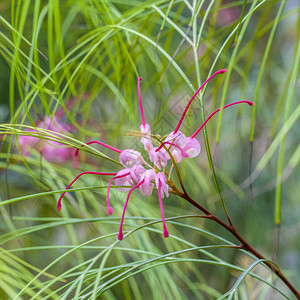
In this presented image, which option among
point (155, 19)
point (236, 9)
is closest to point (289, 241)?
point (236, 9)

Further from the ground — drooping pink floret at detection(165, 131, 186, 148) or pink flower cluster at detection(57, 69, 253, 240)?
drooping pink floret at detection(165, 131, 186, 148)

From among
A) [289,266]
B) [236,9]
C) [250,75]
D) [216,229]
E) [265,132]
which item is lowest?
[289,266]

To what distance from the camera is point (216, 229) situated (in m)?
1.05

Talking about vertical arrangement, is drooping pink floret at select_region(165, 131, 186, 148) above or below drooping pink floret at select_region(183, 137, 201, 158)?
above

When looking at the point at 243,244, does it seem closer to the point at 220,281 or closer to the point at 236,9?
the point at 220,281

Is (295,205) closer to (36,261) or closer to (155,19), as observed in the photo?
(36,261)

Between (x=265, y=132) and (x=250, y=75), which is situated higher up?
(x=250, y=75)

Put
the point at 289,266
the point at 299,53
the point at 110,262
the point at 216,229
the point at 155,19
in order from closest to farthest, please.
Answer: the point at 299,53
the point at 155,19
the point at 110,262
the point at 216,229
the point at 289,266

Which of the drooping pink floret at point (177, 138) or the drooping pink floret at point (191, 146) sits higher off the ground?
the drooping pink floret at point (177, 138)

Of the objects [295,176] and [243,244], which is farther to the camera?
[295,176]

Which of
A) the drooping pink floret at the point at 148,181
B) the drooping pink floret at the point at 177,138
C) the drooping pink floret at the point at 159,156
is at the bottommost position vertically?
the drooping pink floret at the point at 148,181

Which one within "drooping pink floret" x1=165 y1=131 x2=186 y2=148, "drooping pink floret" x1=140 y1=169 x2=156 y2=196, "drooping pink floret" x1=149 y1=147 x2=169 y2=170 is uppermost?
"drooping pink floret" x1=165 y1=131 x2=186 y2=148

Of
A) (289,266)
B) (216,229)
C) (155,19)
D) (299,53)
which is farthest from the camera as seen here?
(289,266)

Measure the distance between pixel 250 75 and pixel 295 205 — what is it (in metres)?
0.30
